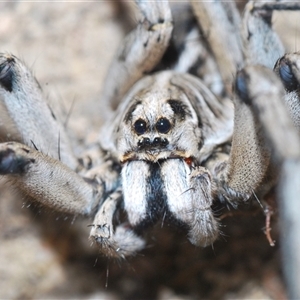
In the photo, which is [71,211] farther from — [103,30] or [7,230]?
[103,30]

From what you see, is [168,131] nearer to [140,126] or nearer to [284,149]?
[140,126]

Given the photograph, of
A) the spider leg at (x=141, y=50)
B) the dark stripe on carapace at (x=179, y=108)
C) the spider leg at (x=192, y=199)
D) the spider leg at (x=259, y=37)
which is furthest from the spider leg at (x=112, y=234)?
the spider leg at (x=259, y=37)

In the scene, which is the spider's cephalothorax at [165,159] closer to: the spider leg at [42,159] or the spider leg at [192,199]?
the spider leg at [192,199]

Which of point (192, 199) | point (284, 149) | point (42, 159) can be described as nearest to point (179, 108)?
point (192, 199)

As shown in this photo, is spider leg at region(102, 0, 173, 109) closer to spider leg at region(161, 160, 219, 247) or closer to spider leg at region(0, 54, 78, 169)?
spider leg at region(0, 54, 78, 169)

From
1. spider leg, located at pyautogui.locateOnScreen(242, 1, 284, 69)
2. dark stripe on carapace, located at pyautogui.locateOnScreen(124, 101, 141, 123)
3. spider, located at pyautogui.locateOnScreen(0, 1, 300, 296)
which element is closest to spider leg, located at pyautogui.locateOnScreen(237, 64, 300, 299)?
spider, located at pyautogui.locateOnScreen(0, 1, 300, 296)

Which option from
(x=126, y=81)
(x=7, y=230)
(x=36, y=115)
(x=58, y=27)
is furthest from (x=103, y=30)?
(x=7, y=230)

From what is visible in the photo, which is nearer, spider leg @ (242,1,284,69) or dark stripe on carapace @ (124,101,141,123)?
dark stripe on carapace @ (124,101,141,123)
